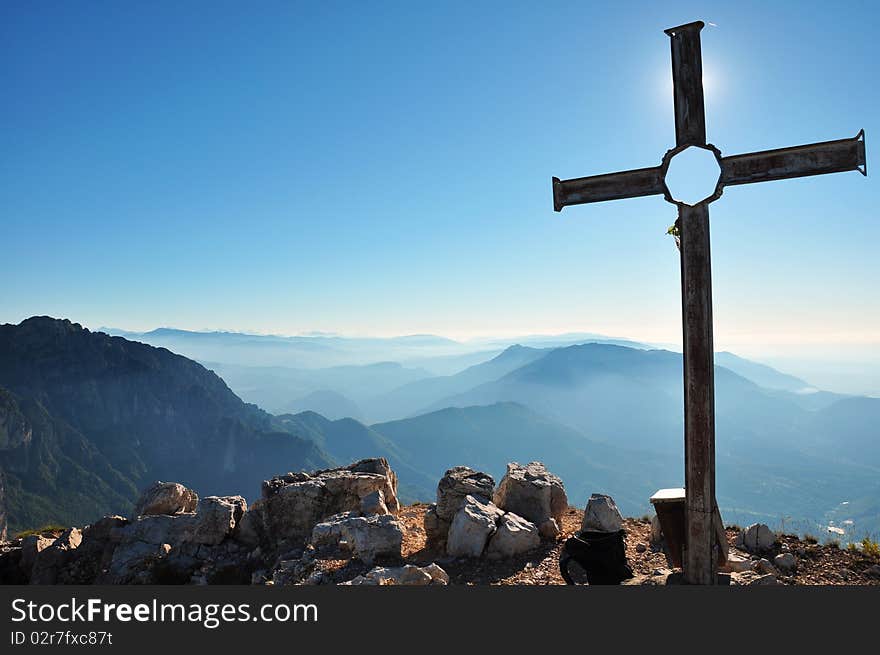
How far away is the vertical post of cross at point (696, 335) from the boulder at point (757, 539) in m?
5.02

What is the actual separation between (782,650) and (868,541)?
7368mm

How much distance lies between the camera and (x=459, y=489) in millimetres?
12180

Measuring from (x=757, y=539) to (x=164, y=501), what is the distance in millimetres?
15334

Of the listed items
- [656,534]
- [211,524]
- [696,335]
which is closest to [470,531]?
[656,534]

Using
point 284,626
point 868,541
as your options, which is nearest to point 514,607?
point 284,626

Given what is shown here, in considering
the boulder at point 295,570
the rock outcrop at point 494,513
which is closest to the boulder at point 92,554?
the boulder at point 295,570

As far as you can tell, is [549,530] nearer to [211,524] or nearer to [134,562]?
[211,524]

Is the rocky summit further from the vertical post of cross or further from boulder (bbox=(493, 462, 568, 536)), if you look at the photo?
the vertical post of cross

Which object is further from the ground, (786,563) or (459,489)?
(459,489)

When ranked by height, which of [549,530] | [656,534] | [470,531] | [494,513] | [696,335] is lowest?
[656,534]

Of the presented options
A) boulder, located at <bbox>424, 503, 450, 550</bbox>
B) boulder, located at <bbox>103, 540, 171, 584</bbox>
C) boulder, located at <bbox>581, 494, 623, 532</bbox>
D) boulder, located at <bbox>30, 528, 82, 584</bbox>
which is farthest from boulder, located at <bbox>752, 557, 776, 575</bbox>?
boulder, located at <bbox>30, 528, 82, 584</bbox>

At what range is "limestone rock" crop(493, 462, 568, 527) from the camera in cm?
1188

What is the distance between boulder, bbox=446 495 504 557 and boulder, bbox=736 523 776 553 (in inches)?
202

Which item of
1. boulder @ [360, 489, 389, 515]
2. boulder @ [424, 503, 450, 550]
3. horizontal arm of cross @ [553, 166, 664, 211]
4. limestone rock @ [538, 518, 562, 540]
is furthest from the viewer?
boulder @ [360, 489, 389, 515]
